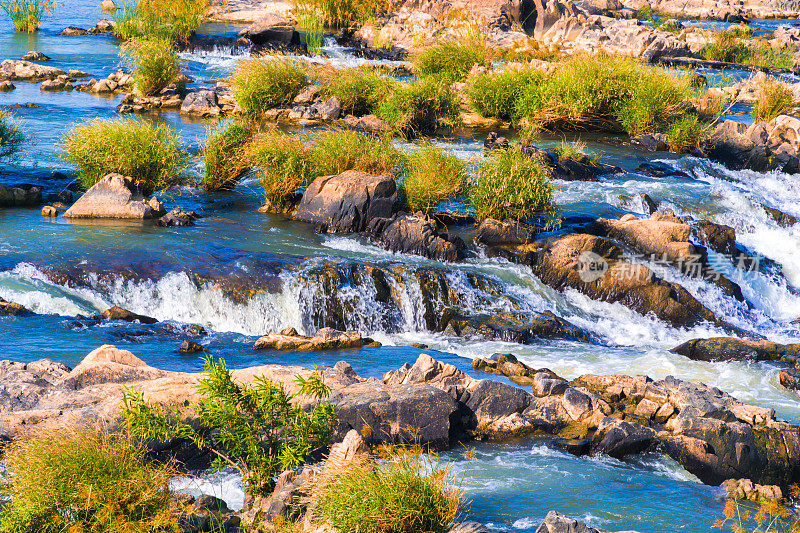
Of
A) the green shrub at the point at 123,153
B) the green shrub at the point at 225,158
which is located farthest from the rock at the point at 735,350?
the green shrub at the point at 123,153

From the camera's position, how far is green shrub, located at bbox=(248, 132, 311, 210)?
55.9 ft

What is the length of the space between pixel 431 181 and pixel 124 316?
7204 mm

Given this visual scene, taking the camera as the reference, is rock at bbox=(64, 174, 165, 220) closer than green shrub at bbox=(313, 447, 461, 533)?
No

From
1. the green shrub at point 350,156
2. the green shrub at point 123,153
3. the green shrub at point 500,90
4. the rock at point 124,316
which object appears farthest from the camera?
the green shrub at point 500,90

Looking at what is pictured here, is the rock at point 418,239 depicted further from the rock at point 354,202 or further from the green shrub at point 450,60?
the green shrub at point 450,60

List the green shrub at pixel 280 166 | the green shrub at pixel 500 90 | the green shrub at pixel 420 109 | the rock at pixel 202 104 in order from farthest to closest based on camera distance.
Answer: the rock at pixel 202 104 < the green shrub at pixel 500 90 < the green shrub at pixel 420 109 < the green shrub at pixel 280 166

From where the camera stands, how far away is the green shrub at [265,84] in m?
24.7

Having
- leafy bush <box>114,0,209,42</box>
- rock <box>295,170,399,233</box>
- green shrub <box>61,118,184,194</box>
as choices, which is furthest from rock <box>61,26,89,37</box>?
rock <box>295,170,399,233</box>

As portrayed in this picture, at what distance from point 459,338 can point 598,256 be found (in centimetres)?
394

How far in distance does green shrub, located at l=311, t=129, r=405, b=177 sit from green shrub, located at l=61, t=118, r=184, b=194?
3.39 meters

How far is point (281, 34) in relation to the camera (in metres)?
35.5

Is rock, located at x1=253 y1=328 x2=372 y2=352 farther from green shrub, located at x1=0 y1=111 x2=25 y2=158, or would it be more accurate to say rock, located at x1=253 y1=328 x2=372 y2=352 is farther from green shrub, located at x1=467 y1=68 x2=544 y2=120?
green shrub, located at x1=467 y1=68 x2=544 y2=120

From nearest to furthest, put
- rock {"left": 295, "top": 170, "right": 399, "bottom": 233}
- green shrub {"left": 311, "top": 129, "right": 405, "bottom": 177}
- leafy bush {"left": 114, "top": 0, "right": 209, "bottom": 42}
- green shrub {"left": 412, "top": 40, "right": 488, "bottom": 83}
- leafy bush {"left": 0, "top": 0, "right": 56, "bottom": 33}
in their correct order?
rock {"left": 295, "top": 170, "right": 399, "bottom": 233}
green shrub {"left": 311, "top": 129, "right": 405, "bottom": 177}
green shrub {"left": 412, "top": 40, "right": 488, "bottom": 83}
leafy bush {"left": 114, "top": 0, "right": 209, "bottom": 42}
leafy bush {"left": 0, "top": 0, "right": 56, "bottom": 33}

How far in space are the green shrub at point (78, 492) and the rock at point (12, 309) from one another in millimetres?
6797
